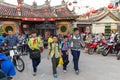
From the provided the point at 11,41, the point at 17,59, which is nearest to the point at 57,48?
the point at 17,59

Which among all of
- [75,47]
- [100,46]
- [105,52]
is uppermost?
[75,47]

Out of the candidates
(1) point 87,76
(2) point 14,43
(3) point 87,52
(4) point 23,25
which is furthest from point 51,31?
(1) point 87,76

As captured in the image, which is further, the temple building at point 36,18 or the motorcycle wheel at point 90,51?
the temple building at point 36,18

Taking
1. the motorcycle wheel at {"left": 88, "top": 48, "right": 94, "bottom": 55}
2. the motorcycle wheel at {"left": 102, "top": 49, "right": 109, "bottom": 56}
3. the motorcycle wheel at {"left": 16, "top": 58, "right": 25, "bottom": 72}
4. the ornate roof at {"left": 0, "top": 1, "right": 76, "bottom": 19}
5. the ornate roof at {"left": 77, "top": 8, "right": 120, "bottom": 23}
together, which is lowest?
the motorcycle wheel at {"left": 88, "top": 48, "right": 94, "bottom": 55}

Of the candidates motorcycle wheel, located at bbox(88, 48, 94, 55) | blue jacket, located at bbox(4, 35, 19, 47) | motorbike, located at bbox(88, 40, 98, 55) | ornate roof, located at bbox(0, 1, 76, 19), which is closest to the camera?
Answer: blue jacket, located at bbox(4, 35, 19, 47)

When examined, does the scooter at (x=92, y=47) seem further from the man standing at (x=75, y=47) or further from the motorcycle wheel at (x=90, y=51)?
the man standing at (x=75, y=47)

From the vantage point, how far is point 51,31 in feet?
69.8

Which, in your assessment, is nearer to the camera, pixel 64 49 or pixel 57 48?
pixel 57 48

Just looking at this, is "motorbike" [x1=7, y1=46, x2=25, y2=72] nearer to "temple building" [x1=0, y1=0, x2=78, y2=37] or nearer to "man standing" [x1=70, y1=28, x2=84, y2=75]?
"man standing" [x1=70, y1=28, x2=84, y2=75]

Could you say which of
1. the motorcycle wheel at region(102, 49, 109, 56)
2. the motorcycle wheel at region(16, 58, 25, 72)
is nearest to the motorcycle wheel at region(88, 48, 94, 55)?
the motorcycle wheel at region(102, 49, 109, 56)

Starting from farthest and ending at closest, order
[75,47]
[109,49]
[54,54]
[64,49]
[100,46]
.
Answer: [100,46] → [109,49] → [64,49] → [75,47] → [54,54]

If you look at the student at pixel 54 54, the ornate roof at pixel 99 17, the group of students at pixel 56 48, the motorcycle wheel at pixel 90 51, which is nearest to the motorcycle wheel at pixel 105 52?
the motorcycle wheel at pixel 90 51

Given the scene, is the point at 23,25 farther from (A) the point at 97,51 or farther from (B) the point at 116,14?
(B) the point at 116,14

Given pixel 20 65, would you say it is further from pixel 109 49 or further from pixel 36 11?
pixel 36 11
